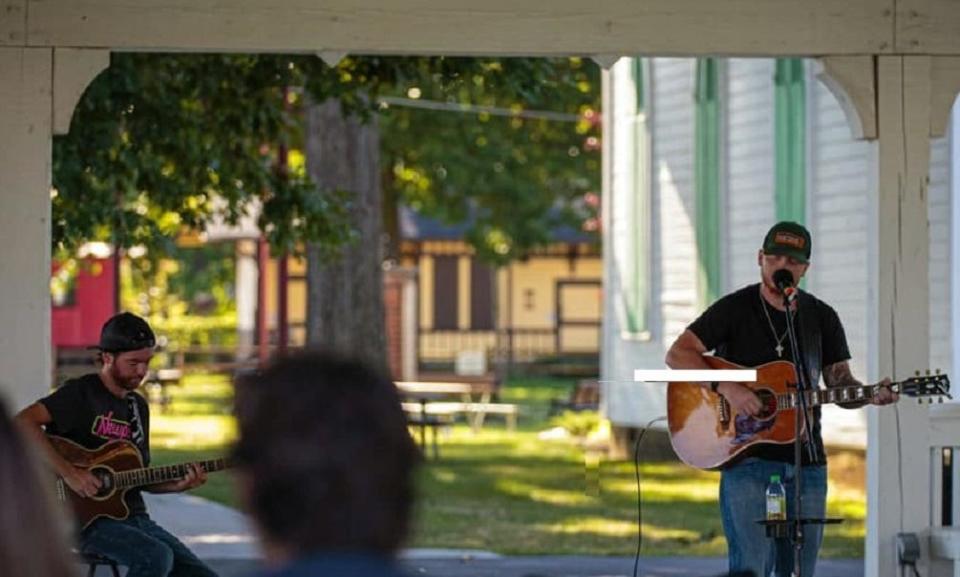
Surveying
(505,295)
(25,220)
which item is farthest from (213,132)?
(505,295)

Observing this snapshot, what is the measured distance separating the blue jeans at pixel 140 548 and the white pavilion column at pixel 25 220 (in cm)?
62

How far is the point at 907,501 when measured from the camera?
8.45 metres

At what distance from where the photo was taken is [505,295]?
5309cm

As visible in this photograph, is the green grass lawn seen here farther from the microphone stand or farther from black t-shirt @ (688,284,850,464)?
the microphone stand

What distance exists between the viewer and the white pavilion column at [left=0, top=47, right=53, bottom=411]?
25.8ft

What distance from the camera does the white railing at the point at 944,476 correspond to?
8.41 meters

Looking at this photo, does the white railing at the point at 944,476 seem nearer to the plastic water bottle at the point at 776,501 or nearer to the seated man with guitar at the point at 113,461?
the plastic water bottle at the point at 776,501

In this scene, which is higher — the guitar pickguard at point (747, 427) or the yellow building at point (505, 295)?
the yellow building at point (505, 295)

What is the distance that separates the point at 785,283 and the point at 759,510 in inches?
37.0

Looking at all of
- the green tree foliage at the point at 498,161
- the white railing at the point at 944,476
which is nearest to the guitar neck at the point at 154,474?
the white railing at the point at 944,476

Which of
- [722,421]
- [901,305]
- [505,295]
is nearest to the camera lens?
[722,421]

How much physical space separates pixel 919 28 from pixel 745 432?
73.9 inches

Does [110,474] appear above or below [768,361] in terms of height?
below
